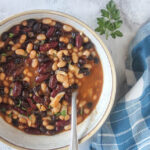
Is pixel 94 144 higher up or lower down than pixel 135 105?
lower down

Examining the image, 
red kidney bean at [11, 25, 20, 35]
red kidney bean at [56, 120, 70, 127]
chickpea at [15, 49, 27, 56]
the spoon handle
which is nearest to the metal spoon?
the spoon handle

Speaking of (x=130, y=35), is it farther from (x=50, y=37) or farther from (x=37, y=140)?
(x=37, y=140)

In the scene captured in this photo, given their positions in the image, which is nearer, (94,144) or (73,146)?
(73,146)

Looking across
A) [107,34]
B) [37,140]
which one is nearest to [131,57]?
[107,34]

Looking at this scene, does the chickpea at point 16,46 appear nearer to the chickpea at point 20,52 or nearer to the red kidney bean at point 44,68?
the chickpea at point 20,52

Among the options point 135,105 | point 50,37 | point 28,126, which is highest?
point 50,37

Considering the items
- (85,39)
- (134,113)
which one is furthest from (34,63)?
(134,113)
